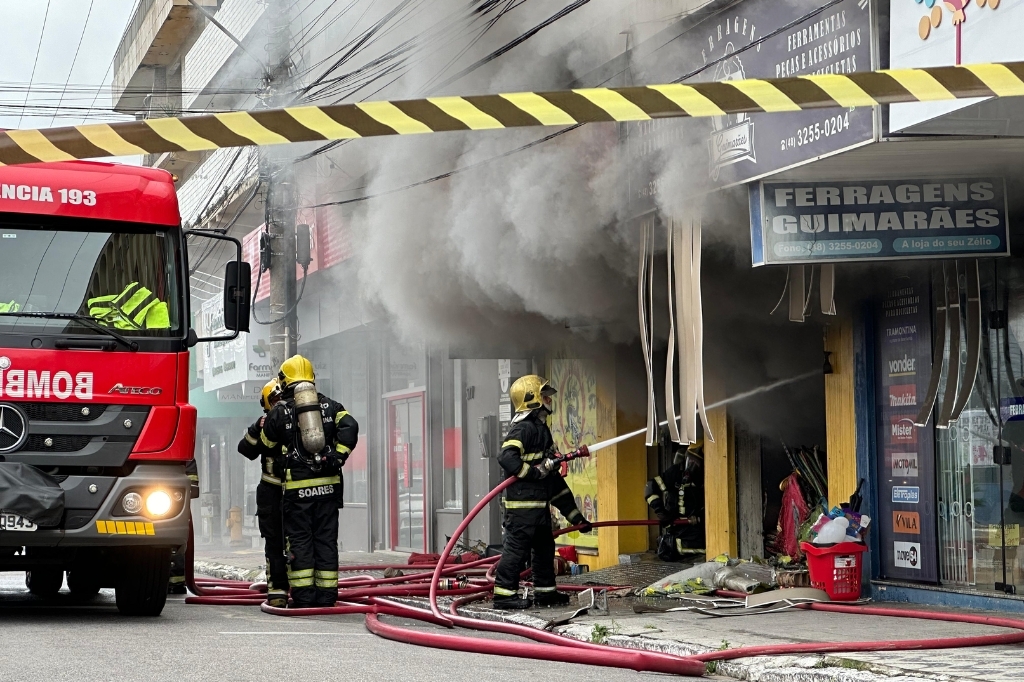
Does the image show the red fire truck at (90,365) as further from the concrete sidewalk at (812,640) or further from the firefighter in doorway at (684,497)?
the firefighter in doorway at (684,497)

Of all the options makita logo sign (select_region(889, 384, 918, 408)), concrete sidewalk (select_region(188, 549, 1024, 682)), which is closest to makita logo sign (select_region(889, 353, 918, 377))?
makita logo sign (select_region(889, 384, 918, 408))

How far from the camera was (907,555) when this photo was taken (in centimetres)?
980

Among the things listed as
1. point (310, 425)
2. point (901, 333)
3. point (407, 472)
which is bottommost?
point (407, 472)

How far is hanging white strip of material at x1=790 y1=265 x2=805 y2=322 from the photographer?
9.76 meters

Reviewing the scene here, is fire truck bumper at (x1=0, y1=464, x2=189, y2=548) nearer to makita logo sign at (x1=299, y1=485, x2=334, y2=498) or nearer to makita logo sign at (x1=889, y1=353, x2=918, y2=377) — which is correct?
makita logo sign at (x1=299, y1=485, x2=334, y2=498)

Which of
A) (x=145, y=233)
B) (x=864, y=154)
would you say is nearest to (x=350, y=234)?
(x=145, y=233)

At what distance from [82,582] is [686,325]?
443 cm

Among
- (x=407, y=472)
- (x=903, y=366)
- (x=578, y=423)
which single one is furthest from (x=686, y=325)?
(x=407, y=472)

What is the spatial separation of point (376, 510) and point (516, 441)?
11564 mm

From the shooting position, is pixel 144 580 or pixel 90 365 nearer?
pixel 90 365

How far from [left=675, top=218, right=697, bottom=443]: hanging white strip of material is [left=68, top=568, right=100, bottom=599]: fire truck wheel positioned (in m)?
4.11

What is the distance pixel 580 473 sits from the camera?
15.1 meters

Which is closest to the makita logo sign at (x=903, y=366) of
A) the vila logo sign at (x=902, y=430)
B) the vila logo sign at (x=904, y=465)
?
the vila logo sign at (x=902, y=430)

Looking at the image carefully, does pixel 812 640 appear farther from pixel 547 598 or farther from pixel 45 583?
pixel 45 583
